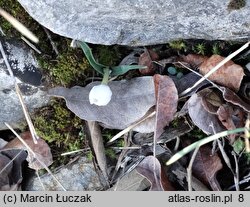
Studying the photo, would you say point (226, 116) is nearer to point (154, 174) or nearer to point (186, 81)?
point (186, 81)

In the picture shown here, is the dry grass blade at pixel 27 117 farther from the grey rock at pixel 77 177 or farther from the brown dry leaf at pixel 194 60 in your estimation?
the brown dry leaf at pixel 194 60

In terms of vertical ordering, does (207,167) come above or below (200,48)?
below

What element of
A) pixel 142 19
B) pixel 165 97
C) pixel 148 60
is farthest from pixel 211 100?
pixel 142 19

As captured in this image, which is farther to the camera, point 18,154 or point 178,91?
point 18,154

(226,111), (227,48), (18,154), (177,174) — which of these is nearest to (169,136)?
(177,174)

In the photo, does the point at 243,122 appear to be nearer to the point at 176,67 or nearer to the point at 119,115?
the point at 176,67

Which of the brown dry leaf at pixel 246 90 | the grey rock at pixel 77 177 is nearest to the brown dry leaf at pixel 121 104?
the grey rock at pixel 77 177
